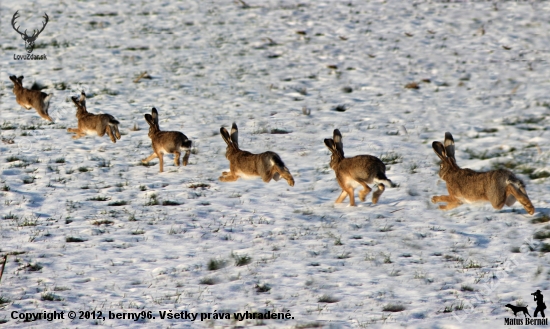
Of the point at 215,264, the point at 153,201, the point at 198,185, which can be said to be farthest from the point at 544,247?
the point at 153,201

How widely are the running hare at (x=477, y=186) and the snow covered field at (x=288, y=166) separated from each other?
0.24 meters

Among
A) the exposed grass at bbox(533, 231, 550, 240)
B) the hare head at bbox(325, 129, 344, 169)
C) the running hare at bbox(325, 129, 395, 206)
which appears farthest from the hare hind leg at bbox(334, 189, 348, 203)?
the exposed grass at bbox(533, 231, 550, 240)

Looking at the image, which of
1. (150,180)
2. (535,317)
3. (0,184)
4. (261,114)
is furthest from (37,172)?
(535,317)

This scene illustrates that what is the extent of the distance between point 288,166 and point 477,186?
391 centimetres

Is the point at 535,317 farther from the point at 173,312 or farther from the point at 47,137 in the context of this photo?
the point at 47,137

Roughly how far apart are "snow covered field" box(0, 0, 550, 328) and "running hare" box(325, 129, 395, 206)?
251 mm

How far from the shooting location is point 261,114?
14.8 metres

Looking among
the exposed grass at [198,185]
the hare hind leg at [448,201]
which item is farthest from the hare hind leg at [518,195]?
the exposed grass at [198,185]

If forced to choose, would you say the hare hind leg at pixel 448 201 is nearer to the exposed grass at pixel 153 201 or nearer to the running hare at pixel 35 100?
the exposed grass at pixel 153 201

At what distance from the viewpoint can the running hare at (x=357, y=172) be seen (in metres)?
8.74

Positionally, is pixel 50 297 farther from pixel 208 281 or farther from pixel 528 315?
pixel 528 315

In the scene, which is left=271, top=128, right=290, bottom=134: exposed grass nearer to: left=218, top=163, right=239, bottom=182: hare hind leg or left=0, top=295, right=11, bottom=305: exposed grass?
left=218, top=163, right=239, bottom=182: hare hind leg

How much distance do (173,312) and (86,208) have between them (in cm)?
363

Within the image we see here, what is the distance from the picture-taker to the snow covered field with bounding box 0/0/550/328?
6.50 metres
